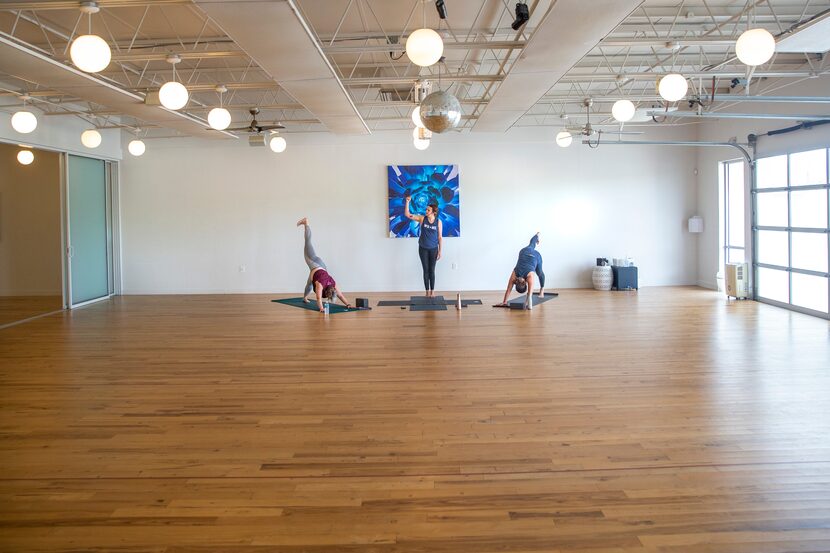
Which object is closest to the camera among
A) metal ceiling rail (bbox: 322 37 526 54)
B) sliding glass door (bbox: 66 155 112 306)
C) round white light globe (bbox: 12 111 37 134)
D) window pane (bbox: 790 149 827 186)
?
metal ceiling rail (bbox: 322 37 526 54)

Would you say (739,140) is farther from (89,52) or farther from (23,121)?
(23,121)

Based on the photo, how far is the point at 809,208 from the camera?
31.6 ft

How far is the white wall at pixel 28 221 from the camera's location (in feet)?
45.0

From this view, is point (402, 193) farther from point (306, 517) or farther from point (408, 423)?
point (306, 517)

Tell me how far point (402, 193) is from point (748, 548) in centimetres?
1099

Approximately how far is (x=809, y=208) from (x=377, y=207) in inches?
307

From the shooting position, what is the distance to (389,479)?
11.5 ft

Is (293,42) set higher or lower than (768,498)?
higher

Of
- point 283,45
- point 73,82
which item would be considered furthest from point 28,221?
point 283,45

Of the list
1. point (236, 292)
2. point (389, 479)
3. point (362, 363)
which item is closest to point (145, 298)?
point (236, 292)

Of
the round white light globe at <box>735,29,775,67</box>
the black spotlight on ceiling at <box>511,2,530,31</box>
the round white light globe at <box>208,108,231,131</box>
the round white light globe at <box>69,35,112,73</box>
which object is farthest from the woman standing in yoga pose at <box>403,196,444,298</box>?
the round white light globe at <box>69,35,112,73</box>

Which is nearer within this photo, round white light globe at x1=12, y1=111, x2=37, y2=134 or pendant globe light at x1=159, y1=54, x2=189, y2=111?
pendant globe light at x1=159, y1=54, x2=189, y2=111

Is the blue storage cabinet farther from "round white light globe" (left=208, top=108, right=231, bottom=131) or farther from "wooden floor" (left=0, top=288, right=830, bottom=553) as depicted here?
"round white light globe" (left=208, top=108, right=231, bottom=131)

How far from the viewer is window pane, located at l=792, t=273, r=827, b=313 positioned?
366 inches
